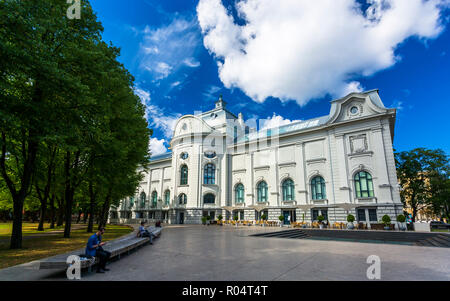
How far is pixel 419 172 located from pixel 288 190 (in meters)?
23.7

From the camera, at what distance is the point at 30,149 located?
463 inches

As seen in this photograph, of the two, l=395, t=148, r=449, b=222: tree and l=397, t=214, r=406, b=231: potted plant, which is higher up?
l=395, t=148, r=449, b=222: tree

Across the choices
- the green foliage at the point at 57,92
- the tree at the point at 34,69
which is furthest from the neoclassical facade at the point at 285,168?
the tree at the point at 34,69

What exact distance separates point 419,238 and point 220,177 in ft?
91.0

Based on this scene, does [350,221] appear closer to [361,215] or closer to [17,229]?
[361,215]

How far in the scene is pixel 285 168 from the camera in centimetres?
3566

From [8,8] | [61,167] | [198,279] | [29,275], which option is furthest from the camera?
[61,167]

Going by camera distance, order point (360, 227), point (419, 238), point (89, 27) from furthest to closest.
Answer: point (360, 227)
point (419, 238)
point (89, 27)

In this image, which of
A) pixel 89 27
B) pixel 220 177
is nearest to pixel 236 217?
pixel 220 177

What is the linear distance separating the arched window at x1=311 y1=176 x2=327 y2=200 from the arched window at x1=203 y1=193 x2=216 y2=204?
16.3 metres

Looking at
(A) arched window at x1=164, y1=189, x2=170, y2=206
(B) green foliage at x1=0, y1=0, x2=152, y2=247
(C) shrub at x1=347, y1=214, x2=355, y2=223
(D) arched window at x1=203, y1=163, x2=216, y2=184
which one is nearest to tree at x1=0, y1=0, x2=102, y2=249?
(B) green foliage at x1=0, y1=0, x2=152, y2=247

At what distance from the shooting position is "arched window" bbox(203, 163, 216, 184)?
4125 centimetres

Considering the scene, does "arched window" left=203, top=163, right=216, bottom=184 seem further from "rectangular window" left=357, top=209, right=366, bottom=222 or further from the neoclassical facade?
"rectangular window" left=357, top=209, right=366, bottom=222

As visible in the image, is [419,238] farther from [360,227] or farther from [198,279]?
[198,279]
